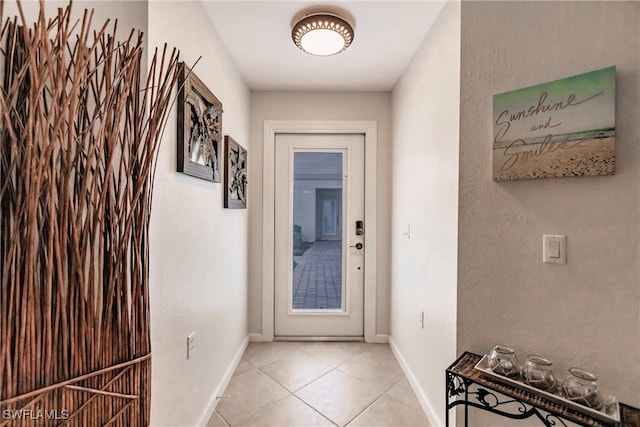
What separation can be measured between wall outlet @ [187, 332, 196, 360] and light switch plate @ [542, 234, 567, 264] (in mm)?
1650

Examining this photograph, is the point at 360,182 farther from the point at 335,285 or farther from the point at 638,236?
the point at 638,236

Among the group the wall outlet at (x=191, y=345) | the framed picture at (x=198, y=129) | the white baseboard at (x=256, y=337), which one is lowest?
the white baseboard at (x=256, y=337)

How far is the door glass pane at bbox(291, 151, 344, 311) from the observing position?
9.30 ft

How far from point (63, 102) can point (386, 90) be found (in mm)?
2511

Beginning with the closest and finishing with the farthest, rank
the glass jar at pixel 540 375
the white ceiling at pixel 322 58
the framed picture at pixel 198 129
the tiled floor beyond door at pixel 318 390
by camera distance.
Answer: the glass jar at pixel 540 375
the framed picture at pixel 198 129
the white ceiling at pixel 322 58
the tiled floor beyond door at pixel 318 390

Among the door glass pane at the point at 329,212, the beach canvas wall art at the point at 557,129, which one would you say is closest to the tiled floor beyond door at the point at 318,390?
the door glass pane at the point at 329,212

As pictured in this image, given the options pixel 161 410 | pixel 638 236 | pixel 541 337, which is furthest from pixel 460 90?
pixel 161 410

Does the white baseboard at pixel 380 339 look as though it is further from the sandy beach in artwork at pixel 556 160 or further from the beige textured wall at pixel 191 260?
the sandy beach in artwork at pixel 556 160

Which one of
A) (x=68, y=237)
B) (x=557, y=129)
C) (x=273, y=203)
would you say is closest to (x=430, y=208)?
(x=557, y=129)

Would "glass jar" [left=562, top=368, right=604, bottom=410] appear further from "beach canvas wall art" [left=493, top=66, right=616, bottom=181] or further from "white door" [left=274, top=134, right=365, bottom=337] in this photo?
"white door" [left=274, top=134, right=365, bottom=337]

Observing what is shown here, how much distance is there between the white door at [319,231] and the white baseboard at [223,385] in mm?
432

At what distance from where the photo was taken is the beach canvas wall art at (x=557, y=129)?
109cm

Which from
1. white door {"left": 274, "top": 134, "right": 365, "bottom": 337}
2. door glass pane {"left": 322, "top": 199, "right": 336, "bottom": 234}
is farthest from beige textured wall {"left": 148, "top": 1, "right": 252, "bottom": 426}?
door glass pane {"left": 322, "top": 199, "right": 336, "bottom": 234}

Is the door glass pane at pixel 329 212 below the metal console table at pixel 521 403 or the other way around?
the other way around
